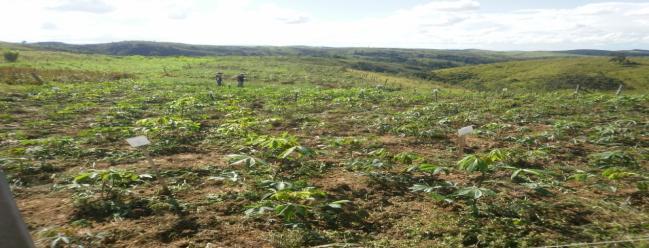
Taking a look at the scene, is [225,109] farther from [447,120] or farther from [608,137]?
[608,137]

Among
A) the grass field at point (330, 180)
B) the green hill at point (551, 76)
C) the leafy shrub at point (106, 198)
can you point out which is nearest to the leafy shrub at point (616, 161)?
the grass field at point (330, 180)

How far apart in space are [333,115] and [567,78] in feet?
233

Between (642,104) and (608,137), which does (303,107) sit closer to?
(608,137)

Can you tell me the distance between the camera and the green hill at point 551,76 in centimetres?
6454

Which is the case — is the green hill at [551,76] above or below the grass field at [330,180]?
below

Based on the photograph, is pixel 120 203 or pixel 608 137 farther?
pixel 608 137

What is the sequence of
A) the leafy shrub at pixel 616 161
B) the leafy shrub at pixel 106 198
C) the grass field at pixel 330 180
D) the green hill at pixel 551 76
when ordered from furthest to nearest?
the green hill at pixel 551 76, the leafy shrub at pixel 616 161, the leafy shrub at pixel 106 198, the grass field at pixel 330 180

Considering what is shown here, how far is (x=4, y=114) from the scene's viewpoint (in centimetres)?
1250

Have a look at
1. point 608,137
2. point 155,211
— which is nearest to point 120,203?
point 155,211

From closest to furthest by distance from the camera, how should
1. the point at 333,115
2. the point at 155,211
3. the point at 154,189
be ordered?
the point at 155,211
the point at 154,189
the point at 333,115

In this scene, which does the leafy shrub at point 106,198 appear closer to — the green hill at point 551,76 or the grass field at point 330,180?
the grass field at point 330,180

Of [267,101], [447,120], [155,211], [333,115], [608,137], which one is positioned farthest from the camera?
[267,101]

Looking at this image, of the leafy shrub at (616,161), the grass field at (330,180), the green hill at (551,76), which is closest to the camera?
the grass field at (330,180)

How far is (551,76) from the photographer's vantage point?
7300 centimetres
